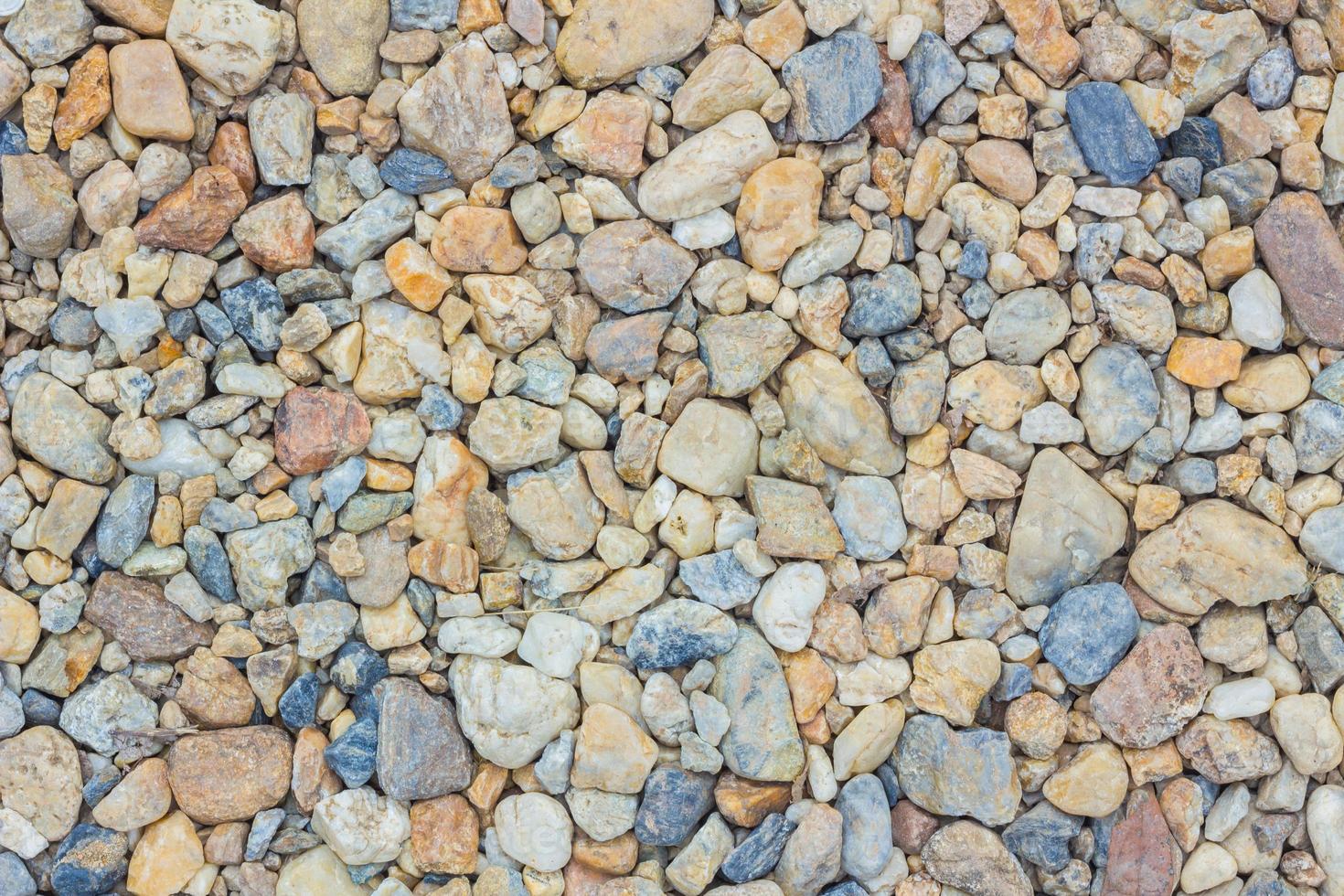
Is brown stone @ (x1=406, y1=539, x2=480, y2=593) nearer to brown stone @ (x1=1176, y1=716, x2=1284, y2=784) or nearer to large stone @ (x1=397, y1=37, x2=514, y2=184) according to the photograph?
large stone @ (x1=397, y1=37, x2=514, y2=184)

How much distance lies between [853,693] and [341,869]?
1.06 m

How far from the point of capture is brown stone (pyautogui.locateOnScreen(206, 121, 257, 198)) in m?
2.21

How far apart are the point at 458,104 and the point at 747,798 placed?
147 centimetres

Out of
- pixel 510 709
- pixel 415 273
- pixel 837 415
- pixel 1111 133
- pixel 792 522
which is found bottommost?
pixel 510 709

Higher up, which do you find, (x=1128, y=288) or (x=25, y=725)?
(x=1128, y=288)

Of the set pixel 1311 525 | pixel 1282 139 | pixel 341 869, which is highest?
pixel 1282 139

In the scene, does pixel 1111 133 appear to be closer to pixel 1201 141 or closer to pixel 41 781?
pixel 1201 141

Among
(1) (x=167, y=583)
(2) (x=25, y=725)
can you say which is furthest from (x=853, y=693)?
(2) (x=25, y=725)

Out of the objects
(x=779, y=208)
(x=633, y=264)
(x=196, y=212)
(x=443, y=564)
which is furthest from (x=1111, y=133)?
(x=196, y=212)

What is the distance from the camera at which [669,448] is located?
225 centimetres

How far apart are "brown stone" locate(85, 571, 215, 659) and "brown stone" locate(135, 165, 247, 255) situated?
0.66 meters

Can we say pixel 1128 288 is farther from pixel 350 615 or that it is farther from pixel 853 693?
pixel 350 615

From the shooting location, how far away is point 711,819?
86.0 inches

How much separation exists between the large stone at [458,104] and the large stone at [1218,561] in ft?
5.11
